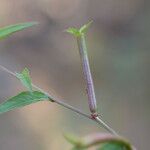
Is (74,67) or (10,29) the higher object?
(10,29)

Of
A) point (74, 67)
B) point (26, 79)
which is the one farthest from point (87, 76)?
point (74, 67)

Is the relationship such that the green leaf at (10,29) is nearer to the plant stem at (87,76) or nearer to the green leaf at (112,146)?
the plant stem at (87,76)

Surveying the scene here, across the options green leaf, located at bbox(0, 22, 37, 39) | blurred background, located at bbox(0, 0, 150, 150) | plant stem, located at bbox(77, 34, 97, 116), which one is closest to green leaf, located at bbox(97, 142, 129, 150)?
plant stem, located at bbox(77, 34, 97, 116)

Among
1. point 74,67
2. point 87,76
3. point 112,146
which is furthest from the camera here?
point 74,67

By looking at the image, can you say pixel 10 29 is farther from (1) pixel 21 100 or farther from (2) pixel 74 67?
(2) pixel 74 67

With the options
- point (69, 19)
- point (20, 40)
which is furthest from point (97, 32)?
point (20, 40)

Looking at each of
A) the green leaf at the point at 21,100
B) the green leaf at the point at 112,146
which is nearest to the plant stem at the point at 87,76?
the green leaf at the point at 21,100
